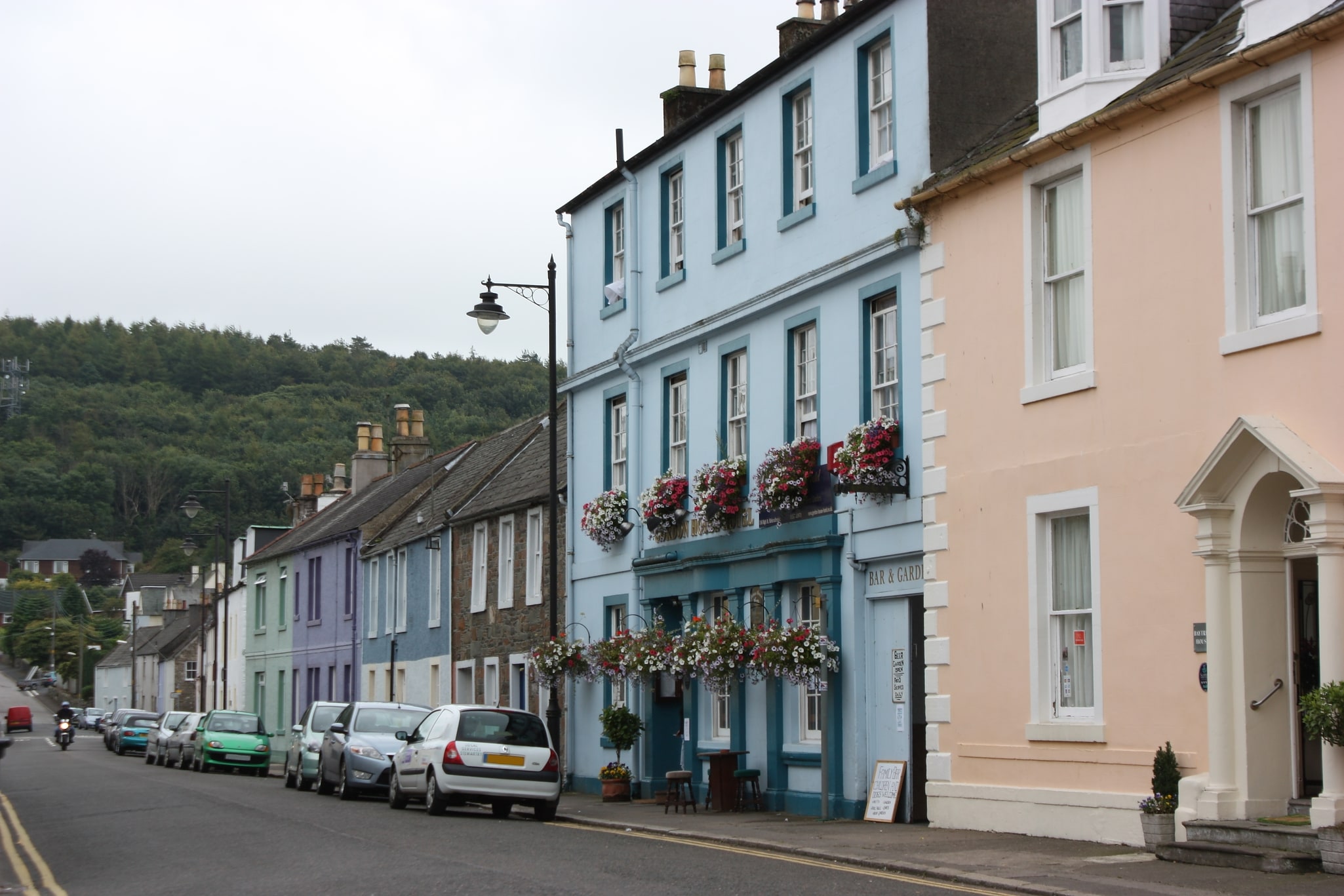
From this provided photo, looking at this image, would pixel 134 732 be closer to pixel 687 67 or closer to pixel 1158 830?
pixel 687 67

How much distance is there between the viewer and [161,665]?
8956 centimetres

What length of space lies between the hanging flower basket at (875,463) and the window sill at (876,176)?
2.79 m

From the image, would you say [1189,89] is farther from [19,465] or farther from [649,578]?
[19,465]

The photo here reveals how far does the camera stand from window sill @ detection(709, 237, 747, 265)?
23453mm

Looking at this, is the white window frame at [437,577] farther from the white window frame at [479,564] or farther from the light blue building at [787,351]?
the light blue building at [787,351]

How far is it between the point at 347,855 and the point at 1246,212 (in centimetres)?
982

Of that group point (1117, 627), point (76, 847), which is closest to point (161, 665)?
point (76, 847)

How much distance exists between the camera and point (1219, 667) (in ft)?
46.1

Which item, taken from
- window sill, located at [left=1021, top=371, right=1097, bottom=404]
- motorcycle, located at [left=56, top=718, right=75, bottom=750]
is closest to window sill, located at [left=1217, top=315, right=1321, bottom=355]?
window sill, located at [left=1021, top=371, right=1097, bottom=404]

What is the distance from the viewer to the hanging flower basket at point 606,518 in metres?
26.8

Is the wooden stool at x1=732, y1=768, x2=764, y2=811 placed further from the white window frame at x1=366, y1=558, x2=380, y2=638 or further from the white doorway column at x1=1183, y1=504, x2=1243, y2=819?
the white window frame at x1=366, y1=558, x2=380, y2=638

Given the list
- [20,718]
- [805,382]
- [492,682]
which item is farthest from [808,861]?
[20,718]

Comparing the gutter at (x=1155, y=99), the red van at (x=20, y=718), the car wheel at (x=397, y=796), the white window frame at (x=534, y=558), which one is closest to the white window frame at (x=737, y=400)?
the gutter at (x=1155, y=99)

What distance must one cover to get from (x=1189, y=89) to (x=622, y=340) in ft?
43.6
